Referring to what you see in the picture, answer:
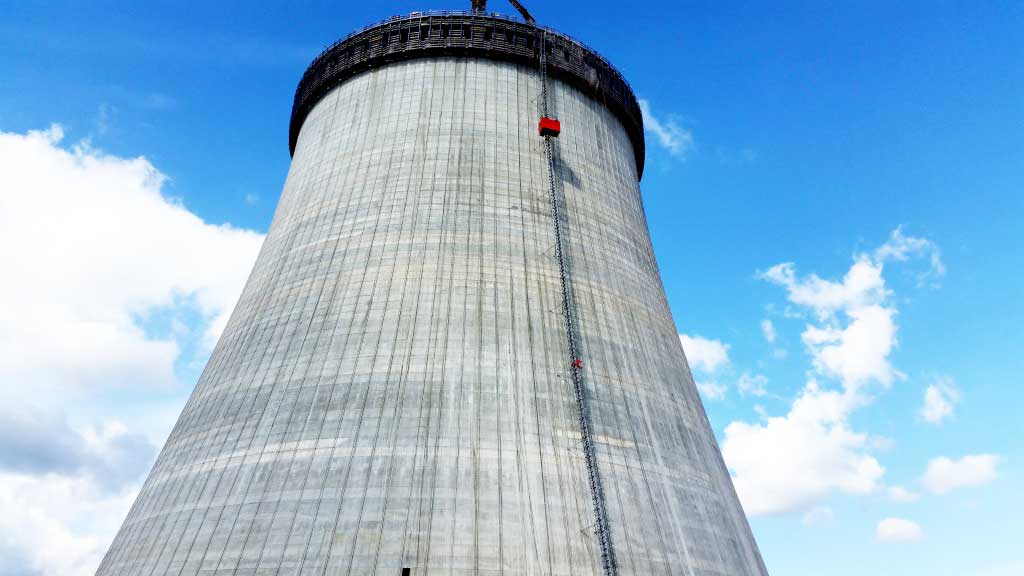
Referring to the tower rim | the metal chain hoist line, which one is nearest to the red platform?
the metal chain hoist line

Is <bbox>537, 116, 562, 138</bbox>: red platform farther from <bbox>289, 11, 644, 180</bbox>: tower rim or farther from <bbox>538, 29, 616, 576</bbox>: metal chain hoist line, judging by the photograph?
<bbox>289, 11, 644, 180</bbox>: tower rim

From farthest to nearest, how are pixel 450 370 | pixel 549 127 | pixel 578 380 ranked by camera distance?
1. pixel 549 127
2. pixel 578 380
3. pixel 450 370

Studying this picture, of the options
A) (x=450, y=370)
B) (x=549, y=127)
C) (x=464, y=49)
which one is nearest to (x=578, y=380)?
(x=450, y=370)

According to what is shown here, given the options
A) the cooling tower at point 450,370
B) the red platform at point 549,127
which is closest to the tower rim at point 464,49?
the cooling tower at point 450,370

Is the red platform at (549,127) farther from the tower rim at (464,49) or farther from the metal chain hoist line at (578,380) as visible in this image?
the tower rim at (464,49)

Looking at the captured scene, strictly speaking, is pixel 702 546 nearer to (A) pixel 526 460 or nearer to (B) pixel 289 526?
(A) pixel 526 460

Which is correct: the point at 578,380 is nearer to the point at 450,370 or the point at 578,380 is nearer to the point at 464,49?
the point at 450,370
